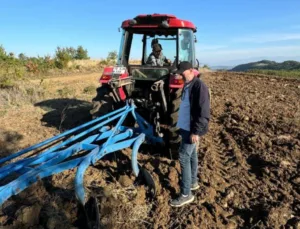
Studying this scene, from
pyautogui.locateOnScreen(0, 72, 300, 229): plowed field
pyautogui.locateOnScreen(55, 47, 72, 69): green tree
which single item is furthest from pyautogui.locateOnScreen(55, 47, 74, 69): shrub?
pyautogui.locateOnScreen(0, 72, 300, 229): plowed field

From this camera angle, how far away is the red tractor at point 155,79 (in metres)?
5.05

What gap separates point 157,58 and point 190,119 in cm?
241

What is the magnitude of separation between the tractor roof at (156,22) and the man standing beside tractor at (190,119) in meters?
1.73

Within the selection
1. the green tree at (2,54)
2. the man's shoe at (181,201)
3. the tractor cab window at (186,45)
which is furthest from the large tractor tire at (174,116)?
the green tree at (2,54)

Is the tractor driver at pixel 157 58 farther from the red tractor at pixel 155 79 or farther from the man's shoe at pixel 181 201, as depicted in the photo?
the man's shoe at pixel 181 201

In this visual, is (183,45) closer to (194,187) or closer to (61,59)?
(194,187)

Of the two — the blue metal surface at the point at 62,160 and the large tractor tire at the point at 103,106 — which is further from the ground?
the large tractor tire at the point at 103,106

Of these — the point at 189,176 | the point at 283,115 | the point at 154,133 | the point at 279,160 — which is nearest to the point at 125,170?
the point at 154,133

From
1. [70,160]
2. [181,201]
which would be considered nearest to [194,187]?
[181,201]

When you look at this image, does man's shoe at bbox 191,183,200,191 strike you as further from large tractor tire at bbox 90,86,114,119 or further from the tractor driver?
the tractor driver

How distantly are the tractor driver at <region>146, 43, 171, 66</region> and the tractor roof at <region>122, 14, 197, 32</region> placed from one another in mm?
381

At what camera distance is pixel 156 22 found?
549 centimetres

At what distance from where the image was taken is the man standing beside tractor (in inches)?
144

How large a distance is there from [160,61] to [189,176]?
103 inches
